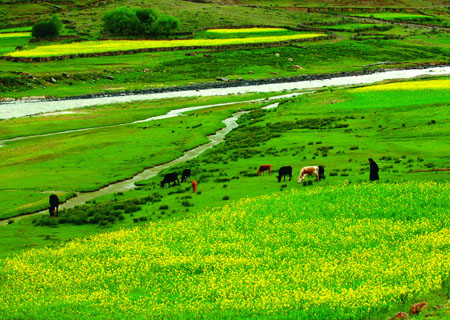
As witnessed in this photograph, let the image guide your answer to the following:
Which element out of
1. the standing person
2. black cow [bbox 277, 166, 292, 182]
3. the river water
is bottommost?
the river water

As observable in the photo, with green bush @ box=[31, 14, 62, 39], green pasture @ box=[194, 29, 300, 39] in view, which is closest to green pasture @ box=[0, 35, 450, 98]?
green pasture @ box=[194, 29, 300, 39]

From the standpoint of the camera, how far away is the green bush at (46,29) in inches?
6919

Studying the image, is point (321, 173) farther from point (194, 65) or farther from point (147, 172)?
point (194, 65)

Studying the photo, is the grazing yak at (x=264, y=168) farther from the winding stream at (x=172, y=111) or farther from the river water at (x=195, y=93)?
the river water at (x=195, y=93)

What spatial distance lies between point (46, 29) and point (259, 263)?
6524 inches

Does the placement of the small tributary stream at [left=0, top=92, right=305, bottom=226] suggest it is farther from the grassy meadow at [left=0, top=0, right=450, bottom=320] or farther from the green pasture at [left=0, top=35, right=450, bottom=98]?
the green pasture at [left=0, top=35, right=450, bottom=98]

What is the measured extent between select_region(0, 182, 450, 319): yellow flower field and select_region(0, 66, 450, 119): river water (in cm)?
6632

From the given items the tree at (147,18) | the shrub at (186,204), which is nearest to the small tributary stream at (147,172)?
the shrub at (186,204)

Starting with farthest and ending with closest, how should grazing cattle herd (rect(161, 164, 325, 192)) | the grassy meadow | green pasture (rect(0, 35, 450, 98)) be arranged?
1. green pasture (rect(0, 35, 450, 98))
2. grazing cattle herd (rect(161, 164, 325, 192))
3. the grassy meadow

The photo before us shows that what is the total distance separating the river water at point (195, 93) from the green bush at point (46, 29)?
7452 cm

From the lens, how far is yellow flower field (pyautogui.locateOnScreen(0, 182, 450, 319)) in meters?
19.2

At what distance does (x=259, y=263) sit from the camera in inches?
936

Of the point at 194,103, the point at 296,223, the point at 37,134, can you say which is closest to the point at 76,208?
the point at 296,223

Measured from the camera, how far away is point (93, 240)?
30.7 meters
